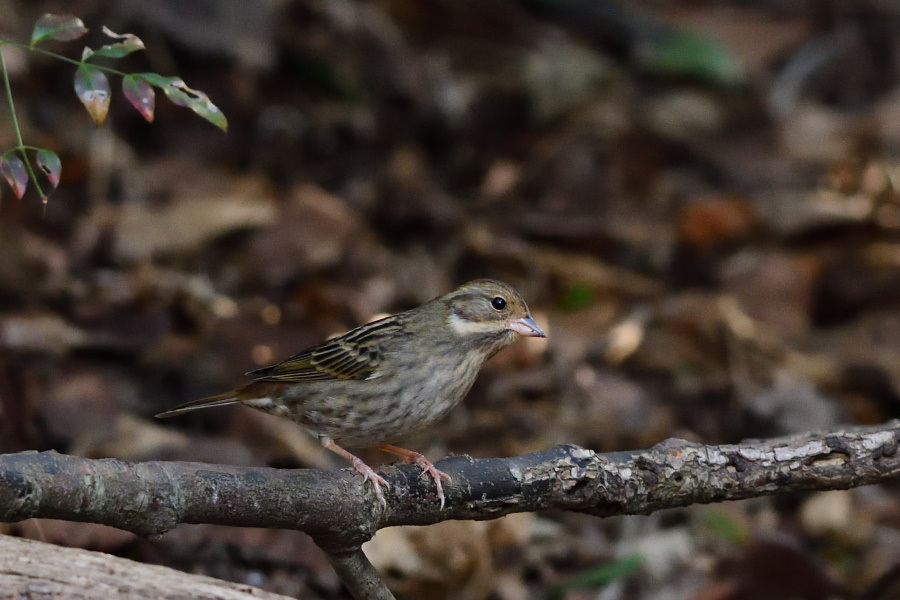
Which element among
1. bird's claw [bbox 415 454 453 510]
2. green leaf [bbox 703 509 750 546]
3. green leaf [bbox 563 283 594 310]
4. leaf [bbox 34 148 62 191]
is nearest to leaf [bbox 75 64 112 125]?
leaf [bbox 34 148 62 191]

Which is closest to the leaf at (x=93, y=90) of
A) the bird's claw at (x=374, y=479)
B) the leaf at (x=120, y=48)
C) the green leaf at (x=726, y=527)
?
the leaf at (x=120, y=48)

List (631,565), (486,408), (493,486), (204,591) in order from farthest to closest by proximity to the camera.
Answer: (486,408)
(631,565)
(493,486)
(204,591)

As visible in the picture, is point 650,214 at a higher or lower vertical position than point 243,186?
higher

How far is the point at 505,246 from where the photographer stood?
9.95 meters

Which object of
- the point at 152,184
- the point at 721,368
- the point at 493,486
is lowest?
the point at 152,184

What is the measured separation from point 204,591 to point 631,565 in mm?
3571

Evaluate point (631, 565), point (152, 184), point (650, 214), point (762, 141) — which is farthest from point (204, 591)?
point (762, 141)

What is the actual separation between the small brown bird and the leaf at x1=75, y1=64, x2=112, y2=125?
1.89 m

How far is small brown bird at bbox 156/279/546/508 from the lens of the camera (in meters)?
5.39

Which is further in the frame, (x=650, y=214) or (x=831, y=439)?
(x=650, y=214)

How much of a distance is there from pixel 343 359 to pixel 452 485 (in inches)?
58.1

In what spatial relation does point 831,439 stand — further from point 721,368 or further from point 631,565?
point 721,368

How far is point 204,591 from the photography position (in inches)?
149

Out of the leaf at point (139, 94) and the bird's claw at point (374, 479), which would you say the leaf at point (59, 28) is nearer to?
the leaf at point (139, 94)
